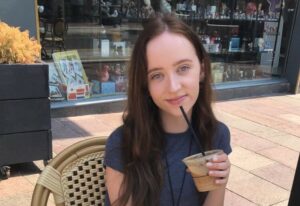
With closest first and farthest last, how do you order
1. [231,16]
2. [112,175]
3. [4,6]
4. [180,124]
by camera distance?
[112,175]
[180,124]
[4,6]
[231,16]

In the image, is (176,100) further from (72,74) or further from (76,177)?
(72,74)

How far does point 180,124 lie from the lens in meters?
1.56

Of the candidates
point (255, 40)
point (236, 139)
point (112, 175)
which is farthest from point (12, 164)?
point (255, 40)

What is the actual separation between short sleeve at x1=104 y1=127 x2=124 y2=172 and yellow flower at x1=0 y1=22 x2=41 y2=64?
6.08ft

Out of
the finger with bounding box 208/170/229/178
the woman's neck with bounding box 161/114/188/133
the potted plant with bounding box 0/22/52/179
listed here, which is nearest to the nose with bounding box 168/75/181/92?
the woman's neck with bounding box 161/114/188/133

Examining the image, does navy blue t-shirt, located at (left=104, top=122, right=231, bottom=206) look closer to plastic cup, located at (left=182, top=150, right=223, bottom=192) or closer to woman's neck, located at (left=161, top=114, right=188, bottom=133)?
woman's neck, located at (left=161, top=114, right=188, bottom=133)

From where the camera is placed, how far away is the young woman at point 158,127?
1.40 m

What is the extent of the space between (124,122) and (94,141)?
0.56 feet

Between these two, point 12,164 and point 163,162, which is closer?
point 163,162

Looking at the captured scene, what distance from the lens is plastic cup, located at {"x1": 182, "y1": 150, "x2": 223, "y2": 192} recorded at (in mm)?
1196

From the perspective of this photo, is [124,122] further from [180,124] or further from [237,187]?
[237,187]

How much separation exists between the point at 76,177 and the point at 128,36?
4.04 m

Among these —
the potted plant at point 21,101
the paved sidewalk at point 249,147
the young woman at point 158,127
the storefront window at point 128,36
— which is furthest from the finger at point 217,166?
the storefront window at point 128,36

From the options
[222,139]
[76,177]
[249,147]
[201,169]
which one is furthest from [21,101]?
[249,147]
